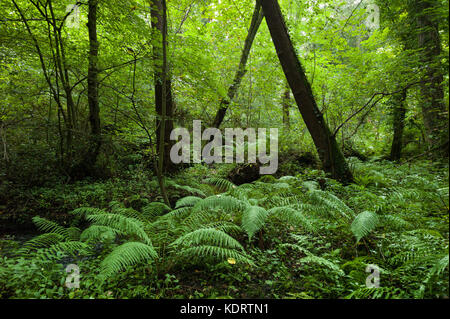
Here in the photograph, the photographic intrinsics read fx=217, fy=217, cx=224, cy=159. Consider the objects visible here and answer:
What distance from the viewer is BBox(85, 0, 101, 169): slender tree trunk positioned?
15.2ft

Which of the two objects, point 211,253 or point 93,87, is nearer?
point 211,253

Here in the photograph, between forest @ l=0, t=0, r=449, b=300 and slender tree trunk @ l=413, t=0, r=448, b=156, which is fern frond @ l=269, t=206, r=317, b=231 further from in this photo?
slender tree trunk @ l=413, t=0, r=448, b=156

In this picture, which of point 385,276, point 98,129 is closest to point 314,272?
point 385,276

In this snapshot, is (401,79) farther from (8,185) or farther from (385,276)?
(8,185)

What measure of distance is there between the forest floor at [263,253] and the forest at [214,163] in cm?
2

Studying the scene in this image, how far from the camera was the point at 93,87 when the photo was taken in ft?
16.2

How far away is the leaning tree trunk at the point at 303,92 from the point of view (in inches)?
176

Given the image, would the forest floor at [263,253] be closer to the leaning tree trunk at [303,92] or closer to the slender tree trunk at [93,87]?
the leaning tree trunk at [303,92]

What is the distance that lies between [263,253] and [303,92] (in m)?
3.36

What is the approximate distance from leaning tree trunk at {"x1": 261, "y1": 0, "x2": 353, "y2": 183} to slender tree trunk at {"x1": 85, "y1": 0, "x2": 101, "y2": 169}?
361 cm

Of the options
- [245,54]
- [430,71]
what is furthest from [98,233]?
[245,54]

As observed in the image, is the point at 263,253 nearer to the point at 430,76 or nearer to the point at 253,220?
the point at 253,220

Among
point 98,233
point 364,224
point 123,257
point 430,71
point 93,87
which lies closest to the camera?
point 123,257

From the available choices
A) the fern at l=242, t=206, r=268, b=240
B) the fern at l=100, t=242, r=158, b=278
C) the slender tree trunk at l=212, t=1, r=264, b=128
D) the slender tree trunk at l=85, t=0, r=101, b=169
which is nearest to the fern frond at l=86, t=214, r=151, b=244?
the fern at l=100, t=242, r=158, b=278
